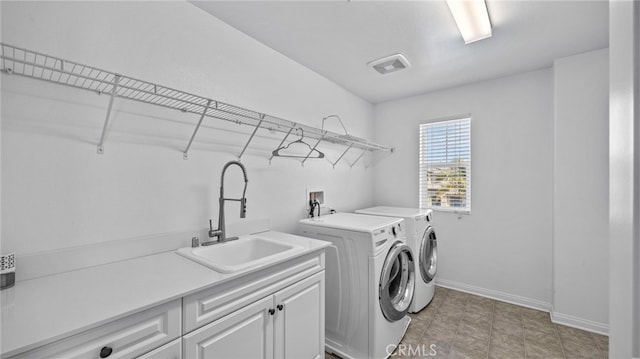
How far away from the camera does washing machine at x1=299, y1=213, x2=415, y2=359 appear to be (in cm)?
191

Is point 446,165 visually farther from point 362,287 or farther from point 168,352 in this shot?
point 168,352

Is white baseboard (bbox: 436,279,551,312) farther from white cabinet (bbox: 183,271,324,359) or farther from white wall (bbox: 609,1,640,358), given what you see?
white wall (bbox: 609,1,640,358)

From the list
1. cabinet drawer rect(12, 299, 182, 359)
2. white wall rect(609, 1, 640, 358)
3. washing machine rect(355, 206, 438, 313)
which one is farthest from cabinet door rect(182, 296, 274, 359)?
washing machine rect(355, 206, 438, 313)

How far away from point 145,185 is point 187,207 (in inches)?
10.8

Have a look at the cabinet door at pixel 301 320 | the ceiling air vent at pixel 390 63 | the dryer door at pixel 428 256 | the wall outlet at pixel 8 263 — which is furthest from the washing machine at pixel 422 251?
the wall outlet at pixel 8 263

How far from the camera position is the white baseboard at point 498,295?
2706 millimetres

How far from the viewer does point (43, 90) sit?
119 cm

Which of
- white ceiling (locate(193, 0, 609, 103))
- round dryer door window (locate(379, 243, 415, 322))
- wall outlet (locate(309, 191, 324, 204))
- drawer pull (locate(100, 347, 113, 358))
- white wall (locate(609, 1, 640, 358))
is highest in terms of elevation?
white ceiling (locate(193, 0, 609, 103))

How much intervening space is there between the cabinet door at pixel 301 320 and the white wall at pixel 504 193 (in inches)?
84.9

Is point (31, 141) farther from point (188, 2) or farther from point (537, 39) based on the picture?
point (537, 39)

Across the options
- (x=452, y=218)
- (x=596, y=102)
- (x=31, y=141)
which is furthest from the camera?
(x=452, y=218)

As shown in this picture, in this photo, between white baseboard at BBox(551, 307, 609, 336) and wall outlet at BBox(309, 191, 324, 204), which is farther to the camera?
wall outlet at BBox(309, 191, 324, 204)

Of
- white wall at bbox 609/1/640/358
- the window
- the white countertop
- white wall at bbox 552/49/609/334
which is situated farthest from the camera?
the window

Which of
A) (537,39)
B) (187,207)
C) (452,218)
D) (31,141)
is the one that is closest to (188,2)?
(31,141)
